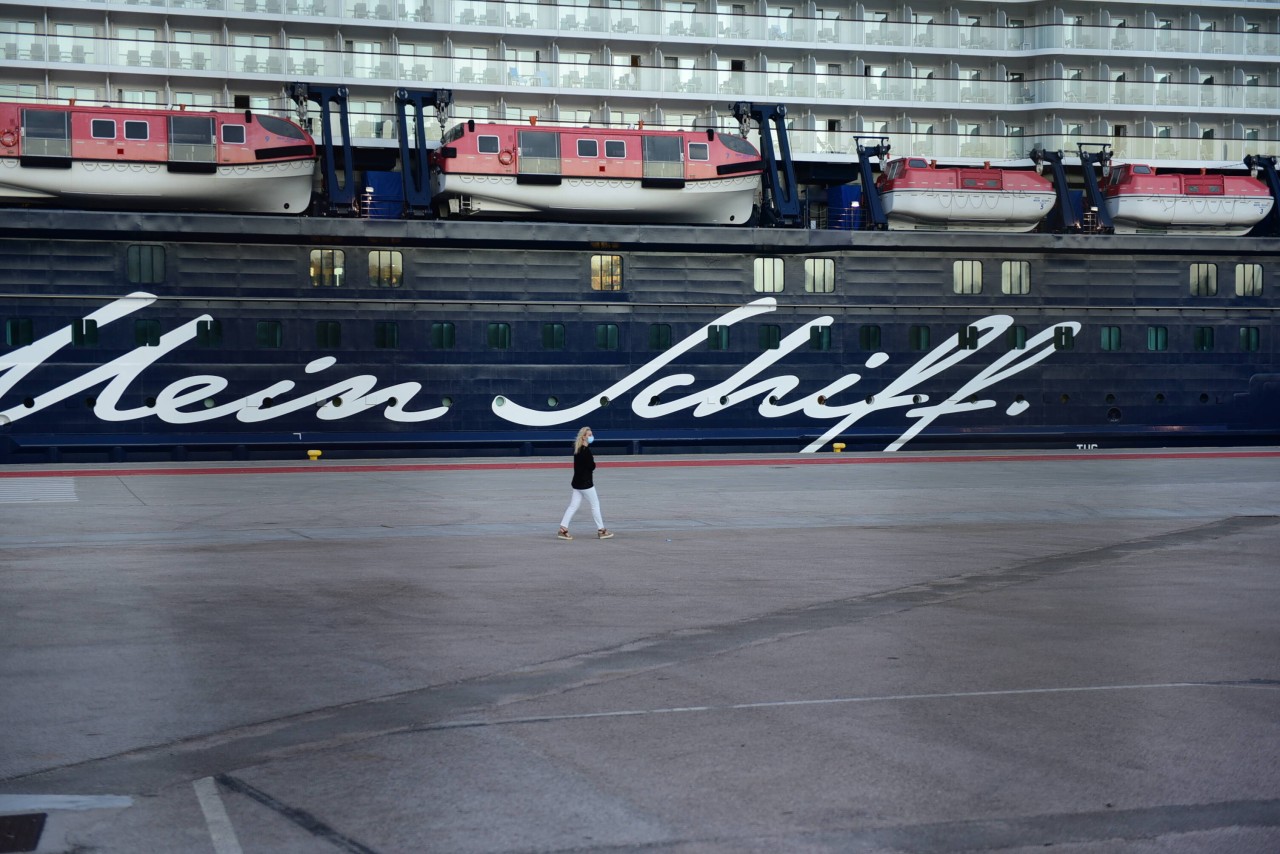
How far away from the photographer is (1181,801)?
6.37 m

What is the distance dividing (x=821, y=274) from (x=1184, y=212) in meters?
9.95

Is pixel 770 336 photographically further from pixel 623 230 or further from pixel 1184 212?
pixel 1184 212

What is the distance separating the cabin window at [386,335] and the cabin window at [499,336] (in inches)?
85.5

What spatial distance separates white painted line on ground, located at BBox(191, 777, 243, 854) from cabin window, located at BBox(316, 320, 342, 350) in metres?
26.2

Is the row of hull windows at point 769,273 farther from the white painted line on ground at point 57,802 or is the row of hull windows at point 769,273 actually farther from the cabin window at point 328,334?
the white painted line on ground at point 57,802

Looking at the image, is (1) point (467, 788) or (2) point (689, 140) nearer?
(1) point (467, 788)

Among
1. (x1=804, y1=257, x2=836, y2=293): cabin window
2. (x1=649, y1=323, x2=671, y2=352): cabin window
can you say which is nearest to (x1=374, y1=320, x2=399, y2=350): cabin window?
(x1=649, y1=323, x2=671, y2=352): cabin window

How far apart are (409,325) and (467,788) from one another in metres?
26.8

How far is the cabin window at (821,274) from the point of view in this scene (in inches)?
1379

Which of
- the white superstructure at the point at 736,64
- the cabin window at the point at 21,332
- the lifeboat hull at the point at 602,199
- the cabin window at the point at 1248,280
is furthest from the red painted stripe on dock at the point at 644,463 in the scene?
the white superstructure at the point at 736,64

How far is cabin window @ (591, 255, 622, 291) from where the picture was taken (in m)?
33.9

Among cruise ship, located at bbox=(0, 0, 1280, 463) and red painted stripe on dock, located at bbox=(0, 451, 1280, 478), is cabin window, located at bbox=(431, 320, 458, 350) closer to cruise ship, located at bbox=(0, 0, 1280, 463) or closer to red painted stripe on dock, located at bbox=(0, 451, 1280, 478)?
cruise ship, located at bbox=(0, 0, 1280, 463)

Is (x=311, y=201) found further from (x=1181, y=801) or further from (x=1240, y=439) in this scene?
(x=1181, y=801)

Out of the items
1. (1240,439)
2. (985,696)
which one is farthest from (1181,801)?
(1240,439)
